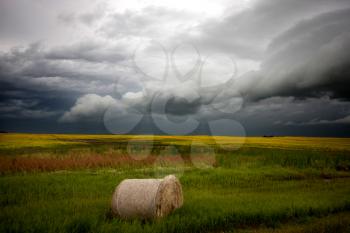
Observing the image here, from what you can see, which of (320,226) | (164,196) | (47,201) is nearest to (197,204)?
(164,196)

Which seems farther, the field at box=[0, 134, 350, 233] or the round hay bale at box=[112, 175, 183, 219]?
the round hay bale at box=[112, 175, 183, 219]

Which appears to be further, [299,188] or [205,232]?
[299,188]

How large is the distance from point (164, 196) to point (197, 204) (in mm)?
1637

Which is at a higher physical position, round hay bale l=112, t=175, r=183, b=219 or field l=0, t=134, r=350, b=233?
round hay bale l=112, t=175, r=183, b=219

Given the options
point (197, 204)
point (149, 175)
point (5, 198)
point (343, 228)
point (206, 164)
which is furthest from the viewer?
point (206, 164)

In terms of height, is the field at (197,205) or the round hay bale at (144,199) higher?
the round hay bale at (144,199)

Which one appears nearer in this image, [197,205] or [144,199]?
[144,199]

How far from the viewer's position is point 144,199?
356 inches

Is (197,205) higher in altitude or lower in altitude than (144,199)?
lower

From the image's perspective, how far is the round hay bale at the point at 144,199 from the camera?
8.94 m

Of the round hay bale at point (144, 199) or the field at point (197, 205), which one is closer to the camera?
the field at point (197, 205)

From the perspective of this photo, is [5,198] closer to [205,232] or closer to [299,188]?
[205,232]

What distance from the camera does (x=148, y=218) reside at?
8906 mm

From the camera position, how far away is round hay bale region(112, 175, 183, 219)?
29.3 ft
